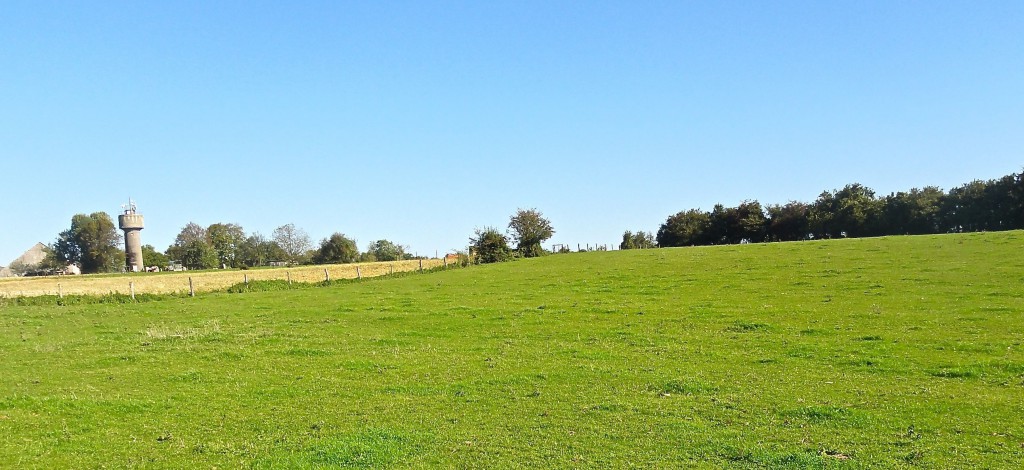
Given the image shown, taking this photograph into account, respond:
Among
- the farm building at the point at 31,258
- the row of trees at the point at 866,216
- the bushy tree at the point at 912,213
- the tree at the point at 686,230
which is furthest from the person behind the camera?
the farm building at the point at 31,258

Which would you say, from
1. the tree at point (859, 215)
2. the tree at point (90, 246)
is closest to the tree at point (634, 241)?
the tree at point (859, 215)

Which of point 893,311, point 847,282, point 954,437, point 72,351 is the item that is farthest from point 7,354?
point 847,282

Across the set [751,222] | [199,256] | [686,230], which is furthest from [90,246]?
[751,222]

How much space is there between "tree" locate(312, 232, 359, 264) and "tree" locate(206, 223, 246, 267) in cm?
3194

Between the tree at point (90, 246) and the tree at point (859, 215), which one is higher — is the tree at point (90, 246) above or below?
above

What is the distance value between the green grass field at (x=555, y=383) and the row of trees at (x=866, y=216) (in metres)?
55.4

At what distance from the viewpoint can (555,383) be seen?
12508 millimetres

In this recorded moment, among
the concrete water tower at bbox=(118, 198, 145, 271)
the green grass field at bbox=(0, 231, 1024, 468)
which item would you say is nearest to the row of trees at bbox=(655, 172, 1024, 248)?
the green grass field at bbox=(0, 231, 1024, 468)

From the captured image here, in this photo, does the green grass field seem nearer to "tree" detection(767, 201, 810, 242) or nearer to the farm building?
"tree" detection(767, 201, 810, 242)

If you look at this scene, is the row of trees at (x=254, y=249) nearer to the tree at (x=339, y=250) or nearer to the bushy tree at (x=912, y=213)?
the tree at (x=339, y=250)

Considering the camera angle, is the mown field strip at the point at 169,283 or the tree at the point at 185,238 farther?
the tree at the point at 185,238

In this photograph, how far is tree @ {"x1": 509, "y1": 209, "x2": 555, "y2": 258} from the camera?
7656cm

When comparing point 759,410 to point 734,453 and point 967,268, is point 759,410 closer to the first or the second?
point 734,453

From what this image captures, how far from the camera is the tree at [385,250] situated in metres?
143
